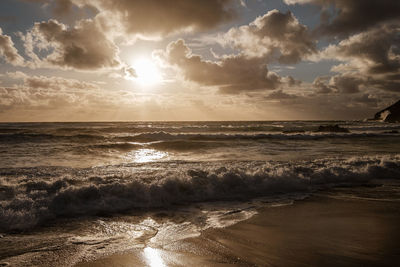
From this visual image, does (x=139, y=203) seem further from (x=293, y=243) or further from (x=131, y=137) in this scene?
(x=131, y=137)

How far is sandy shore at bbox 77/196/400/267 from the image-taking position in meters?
3.63

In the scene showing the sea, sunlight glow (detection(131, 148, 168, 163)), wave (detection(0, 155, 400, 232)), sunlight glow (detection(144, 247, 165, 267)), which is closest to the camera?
sunlight glow (detection(144, 247, 165, 267))

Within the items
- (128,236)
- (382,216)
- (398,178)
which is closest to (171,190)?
(128,236)

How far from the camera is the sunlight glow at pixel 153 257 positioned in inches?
139

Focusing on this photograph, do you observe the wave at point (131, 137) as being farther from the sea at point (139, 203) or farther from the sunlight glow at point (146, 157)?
the sea at point (139, 203)

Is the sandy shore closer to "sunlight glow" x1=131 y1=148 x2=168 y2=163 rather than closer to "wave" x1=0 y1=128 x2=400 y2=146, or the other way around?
"sunlight glow" x1=131 y1=148 x2=168 y2=163

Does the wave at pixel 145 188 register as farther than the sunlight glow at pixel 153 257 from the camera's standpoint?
Yes

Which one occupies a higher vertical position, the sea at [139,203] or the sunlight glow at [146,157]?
the sea at [139,203]

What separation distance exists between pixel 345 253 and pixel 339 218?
→ 1.64 m

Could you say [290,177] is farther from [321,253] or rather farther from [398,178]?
[321,253]

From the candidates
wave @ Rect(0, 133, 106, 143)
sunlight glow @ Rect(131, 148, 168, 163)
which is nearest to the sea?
sunlight glow @ Rect(131, 148, 168, 163)

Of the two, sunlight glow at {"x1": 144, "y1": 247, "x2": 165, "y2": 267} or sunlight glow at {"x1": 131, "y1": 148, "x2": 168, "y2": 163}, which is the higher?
sunlight glow at {"x1": 144, "y1": 247, "x2": 165, "y2": 267}

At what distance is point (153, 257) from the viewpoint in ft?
12.2

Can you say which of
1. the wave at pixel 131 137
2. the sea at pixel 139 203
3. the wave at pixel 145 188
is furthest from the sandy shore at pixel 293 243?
the wave at pixel 131 137
